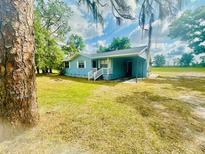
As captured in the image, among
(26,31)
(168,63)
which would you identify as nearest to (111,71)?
(26,31)

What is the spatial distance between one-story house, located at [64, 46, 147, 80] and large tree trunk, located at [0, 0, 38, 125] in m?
11.6

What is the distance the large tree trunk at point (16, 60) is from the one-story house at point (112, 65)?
11.6 m

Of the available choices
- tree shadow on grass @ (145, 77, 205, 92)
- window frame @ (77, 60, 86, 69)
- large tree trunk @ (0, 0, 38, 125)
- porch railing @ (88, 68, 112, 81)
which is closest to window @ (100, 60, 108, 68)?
porch railing @ (88, 68, 112, 81)

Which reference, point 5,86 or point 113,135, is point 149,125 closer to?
point 113,135

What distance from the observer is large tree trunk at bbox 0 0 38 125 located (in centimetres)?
322

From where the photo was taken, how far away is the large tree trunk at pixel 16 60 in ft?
10.6

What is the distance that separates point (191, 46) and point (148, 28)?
38.4 metres

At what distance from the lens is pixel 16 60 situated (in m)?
3.33

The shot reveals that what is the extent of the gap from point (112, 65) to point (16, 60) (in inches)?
517

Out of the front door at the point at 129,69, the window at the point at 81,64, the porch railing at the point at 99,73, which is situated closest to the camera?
the porch railing at the point at 99,73

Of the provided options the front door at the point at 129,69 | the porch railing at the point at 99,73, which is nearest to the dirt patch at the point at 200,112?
the porch railing at the point at 99,73

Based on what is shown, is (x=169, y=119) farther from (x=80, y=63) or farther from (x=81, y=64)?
(x=80, y=63)

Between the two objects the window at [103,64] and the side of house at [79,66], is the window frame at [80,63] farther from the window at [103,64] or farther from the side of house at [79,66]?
the window at [103,64]

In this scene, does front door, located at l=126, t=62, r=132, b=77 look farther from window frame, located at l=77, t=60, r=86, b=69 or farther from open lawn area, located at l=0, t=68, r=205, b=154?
open lawn area, located at l=0, t=68, r=205, b=154
